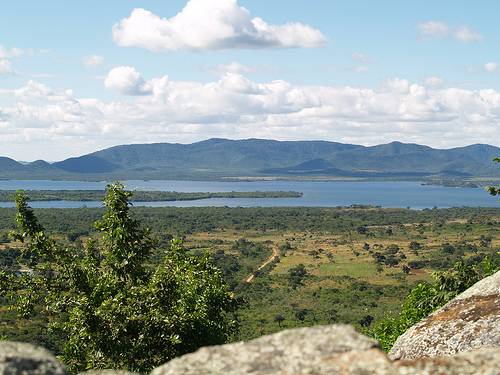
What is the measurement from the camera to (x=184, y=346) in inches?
740

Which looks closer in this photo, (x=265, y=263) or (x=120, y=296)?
(x=120, y=296)

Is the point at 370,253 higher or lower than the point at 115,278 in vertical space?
lower

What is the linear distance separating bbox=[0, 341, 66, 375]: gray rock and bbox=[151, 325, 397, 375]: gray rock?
167 cm

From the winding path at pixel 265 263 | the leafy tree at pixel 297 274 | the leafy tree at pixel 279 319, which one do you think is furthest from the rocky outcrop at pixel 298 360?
the winding path at pixel 265 263

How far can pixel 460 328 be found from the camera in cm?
1855

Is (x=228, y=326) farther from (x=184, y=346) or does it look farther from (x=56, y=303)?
(x=56, y=303)

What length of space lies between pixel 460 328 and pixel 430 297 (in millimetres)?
13521

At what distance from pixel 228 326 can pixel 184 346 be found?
4994 millimetres

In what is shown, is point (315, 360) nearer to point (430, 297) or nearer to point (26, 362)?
point (26, 362)

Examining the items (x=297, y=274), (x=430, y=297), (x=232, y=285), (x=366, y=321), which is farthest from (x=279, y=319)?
(x=430, y=297)

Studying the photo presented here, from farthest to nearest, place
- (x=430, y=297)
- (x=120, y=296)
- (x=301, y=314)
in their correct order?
(x=301, y=314) < (x=430, y=297) < (x=120, y=296)

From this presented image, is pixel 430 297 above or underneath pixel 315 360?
underneath

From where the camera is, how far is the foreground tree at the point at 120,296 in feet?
57.5

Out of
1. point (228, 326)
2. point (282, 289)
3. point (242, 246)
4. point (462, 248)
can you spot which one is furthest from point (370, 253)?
point (228, 326)
